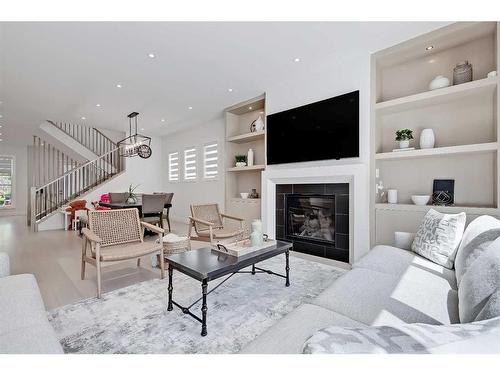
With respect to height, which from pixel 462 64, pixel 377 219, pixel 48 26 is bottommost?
pixel 377 219

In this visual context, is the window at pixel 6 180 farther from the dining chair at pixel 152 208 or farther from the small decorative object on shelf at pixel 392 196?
the small decorative object on shelf at pixel 392 196

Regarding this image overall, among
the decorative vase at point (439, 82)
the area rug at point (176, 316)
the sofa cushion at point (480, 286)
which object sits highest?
the decorative vase at point (439, 82)

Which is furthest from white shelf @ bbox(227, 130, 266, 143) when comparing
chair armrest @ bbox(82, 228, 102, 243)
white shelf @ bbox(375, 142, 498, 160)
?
chair armrest @ bbox(82, 228, 102, 243)

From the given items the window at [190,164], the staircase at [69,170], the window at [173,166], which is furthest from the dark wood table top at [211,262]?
the staircase at [69,170]

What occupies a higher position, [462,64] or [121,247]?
[462,64]

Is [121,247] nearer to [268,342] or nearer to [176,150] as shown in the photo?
[268,342]

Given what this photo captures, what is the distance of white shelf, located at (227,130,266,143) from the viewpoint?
15.1 ft

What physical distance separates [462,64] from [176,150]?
6.93 metres

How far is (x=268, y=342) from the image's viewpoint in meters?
1.08

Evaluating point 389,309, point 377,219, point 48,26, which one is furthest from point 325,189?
point 48,26

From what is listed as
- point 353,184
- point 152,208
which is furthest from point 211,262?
point 152,208

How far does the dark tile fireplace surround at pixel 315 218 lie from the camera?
337cm

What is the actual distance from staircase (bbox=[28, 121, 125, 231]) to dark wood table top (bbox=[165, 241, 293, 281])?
623 centimetres

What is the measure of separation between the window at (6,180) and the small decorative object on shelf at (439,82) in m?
13.8
